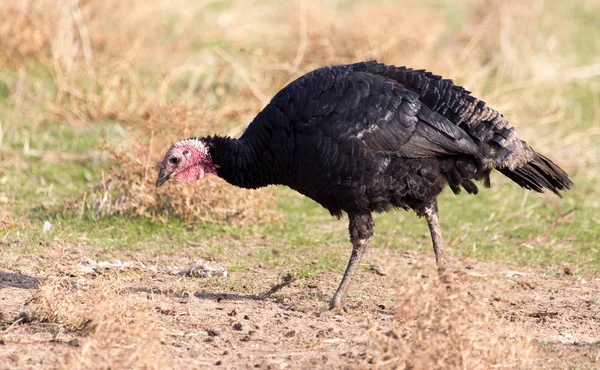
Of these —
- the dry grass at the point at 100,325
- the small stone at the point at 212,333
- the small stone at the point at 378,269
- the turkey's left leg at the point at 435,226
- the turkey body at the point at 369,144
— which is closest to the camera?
the dry grass at the point at 100,325

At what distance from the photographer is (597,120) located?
452 inches

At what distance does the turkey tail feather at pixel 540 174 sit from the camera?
234 inches

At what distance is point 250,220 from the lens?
758 centimetres

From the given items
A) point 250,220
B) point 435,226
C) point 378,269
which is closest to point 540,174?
point 435,226

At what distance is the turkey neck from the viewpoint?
18.8ft

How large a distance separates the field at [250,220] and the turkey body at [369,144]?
0.69 metres

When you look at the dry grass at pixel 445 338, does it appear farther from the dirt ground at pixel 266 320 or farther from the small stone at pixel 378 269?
the small stone at pixel 378 269

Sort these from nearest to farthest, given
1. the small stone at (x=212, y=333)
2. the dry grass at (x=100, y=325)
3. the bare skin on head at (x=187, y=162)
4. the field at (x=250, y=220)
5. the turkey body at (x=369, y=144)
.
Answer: the dry grass at (x=100, y=325) → the field at (x=250, y=220) → the small stone at (x=212, y=333) → the turkey body at (x=369, y=144) → the bare skin on head at (x=187, y=162)

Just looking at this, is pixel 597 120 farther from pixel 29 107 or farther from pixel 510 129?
pixel 29 107

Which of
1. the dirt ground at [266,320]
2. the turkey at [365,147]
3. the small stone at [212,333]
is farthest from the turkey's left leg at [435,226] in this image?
the small stone at [212,333]

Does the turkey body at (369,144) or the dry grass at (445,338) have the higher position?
the turkey body at (369,144)

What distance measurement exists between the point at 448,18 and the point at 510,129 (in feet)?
34.0

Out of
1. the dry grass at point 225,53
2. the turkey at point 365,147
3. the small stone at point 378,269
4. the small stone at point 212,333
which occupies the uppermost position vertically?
the dry grass at point 225,53

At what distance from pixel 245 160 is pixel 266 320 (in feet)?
3.57
